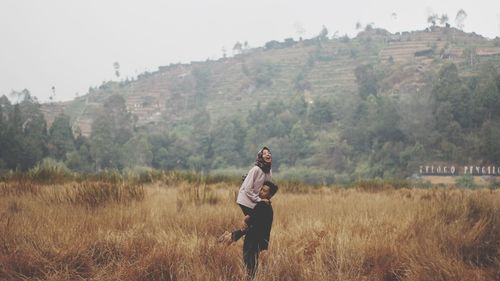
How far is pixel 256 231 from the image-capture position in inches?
171

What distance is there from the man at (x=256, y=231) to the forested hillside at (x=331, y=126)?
53.5 meters

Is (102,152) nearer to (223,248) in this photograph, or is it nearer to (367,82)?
(367,82)

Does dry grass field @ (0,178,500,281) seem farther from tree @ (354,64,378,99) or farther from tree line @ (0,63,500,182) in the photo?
tree @ (354,64,378,99)

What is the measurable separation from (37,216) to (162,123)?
160 meters

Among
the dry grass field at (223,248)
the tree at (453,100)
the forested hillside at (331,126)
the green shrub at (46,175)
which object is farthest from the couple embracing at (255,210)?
the tree at (453,100)

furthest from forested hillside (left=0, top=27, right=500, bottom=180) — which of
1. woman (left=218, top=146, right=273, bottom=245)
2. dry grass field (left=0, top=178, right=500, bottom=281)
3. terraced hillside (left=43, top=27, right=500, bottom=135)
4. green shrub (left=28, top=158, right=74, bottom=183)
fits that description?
woman (left=218, top=146, right=273, bottom=245)

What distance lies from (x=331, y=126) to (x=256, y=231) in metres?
121

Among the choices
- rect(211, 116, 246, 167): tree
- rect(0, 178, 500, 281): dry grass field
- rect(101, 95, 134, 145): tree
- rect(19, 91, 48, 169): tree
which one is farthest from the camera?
rect(101, 95, 134, 145): tree

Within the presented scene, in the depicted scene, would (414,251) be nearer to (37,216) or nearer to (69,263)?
(69,263)

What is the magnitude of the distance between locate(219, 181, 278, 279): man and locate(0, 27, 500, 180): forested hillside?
53470mm

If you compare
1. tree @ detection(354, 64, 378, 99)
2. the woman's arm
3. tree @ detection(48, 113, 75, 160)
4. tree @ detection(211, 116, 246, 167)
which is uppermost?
the woman's arm

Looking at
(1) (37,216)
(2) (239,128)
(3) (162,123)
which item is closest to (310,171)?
(2) (239,128)

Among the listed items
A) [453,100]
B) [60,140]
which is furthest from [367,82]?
[60,140]

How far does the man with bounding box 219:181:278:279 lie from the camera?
4309mm
